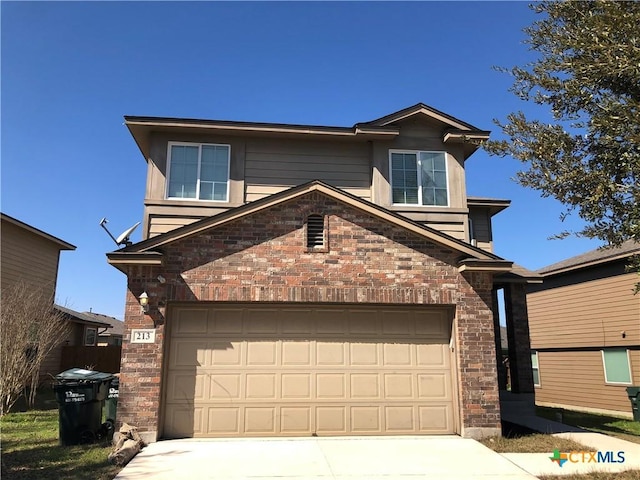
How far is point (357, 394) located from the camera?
9.53m

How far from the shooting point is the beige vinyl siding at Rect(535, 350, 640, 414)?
16328mm

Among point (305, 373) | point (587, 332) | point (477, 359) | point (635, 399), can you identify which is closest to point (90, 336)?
point (305, 373)

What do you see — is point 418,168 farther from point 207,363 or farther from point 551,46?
point 207,363

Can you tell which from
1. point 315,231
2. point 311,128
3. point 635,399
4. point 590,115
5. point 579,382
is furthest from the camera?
point 579,382

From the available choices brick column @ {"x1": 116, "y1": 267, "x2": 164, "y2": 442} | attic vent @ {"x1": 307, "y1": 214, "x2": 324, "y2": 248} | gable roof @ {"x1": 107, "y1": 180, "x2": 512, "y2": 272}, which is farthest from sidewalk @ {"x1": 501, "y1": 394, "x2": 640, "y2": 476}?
brick column @ {"x1": 116, "y1": 267, "x2": 164, "y2": 442}

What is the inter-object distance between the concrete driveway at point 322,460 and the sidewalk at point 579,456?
1.05ft

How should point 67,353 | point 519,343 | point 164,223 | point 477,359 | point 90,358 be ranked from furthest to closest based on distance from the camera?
point 90,358
point 67,353
point 519,343
point 164,223
point 477,359

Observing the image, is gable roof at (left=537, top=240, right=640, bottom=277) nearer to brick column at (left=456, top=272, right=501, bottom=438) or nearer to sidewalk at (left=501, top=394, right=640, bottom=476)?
sidewalk at (left=501, top=394, right=640, bottom=476)

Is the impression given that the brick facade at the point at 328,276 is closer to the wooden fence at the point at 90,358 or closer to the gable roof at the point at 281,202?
the gable roof at the point at 281,202

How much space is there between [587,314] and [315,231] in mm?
12891

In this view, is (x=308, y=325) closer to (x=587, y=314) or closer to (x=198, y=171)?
(x=198, y=171)

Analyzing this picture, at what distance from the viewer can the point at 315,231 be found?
980cm

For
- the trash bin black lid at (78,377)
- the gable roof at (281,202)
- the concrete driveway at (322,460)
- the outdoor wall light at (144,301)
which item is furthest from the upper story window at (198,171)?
the concrete driveway at (322,460)

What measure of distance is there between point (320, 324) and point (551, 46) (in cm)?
612
